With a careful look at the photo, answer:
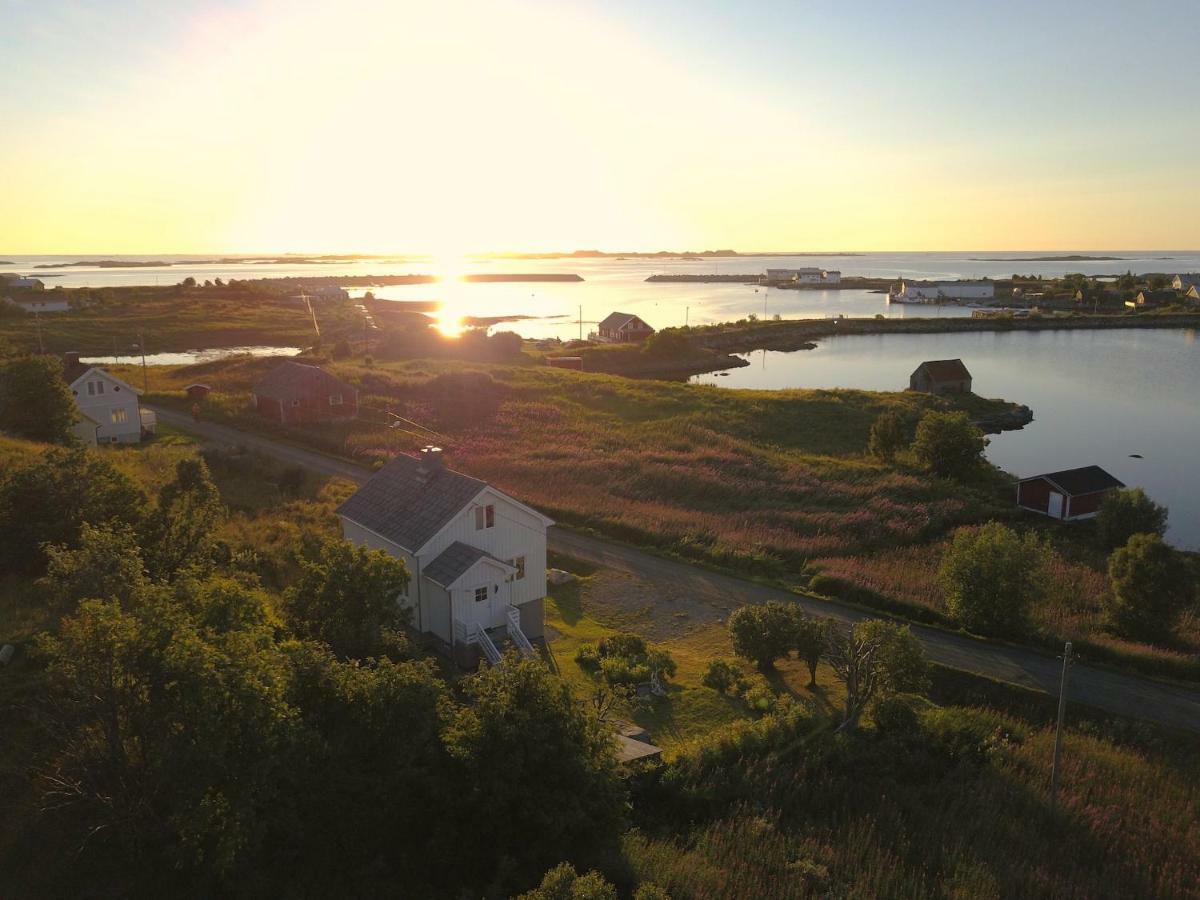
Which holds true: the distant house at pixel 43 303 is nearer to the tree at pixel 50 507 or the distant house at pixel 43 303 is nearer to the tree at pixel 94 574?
the tree at pixel 50 507

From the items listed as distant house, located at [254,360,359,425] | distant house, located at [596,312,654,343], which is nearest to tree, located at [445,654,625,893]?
distant house, located at [254,360,359,425]

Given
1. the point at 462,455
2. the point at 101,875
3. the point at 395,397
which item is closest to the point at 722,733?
the point at 101,875

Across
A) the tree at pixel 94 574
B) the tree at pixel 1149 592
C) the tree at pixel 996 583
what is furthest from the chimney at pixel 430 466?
the tree at pixel 1149 592

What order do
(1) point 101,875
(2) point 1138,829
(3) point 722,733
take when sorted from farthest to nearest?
1. (3) point 722,733
2. (2) point 1138,829
3. (1) point 101,875

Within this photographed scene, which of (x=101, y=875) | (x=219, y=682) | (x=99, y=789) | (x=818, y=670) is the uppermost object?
(x=219, y=682)

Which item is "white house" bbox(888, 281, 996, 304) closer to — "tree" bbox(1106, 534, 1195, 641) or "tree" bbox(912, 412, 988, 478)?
"tree" bbox(912, 412, 988, 478)

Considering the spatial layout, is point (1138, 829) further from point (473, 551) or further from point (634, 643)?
point (473, 551)

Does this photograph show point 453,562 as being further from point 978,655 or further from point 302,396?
point 302,396
